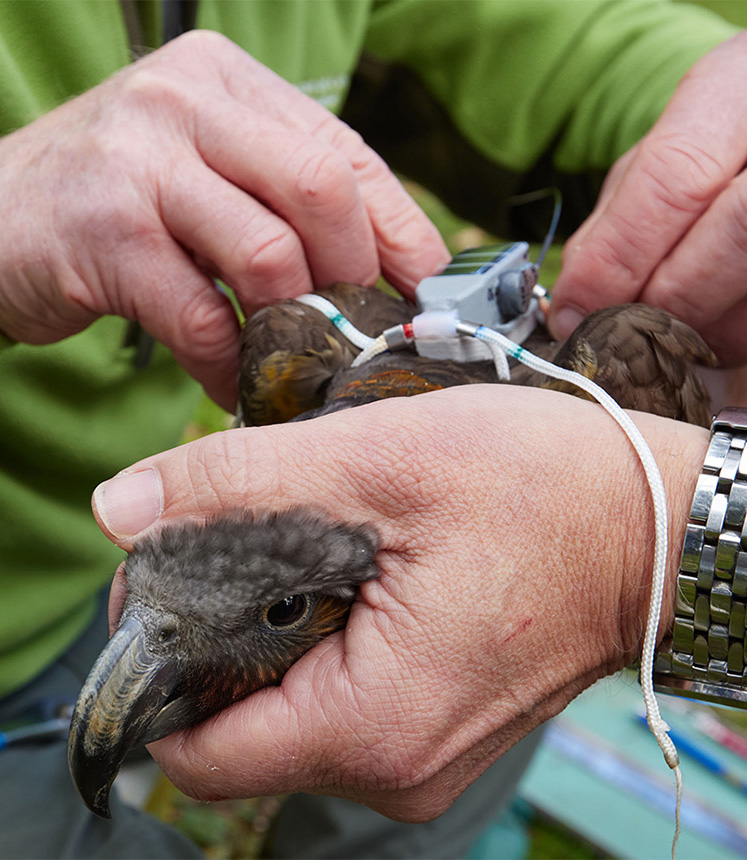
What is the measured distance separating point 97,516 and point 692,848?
334 cm

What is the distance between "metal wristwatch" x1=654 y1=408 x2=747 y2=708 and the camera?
1.47m

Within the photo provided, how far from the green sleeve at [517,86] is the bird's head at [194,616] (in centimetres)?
222

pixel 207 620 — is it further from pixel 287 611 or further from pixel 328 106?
pixel 328 106

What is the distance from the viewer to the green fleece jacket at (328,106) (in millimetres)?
2486

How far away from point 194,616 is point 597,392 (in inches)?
34.9

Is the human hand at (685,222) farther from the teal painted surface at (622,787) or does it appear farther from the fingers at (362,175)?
the teal painted surface at (622,787)

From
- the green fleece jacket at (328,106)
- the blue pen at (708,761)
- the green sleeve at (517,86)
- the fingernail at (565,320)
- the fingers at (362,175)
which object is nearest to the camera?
the fingers at (362,175)

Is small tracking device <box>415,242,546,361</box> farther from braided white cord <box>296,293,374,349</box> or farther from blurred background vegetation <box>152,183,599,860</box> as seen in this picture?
blurred background vegetation <box>152,183,599,860</box>

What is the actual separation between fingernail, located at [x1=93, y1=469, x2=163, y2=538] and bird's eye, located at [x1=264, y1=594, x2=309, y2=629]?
10.4 inches

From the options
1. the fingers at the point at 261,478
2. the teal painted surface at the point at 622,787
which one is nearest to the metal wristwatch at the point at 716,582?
the fingers at the point at 261,478

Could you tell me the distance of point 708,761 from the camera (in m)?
3.90

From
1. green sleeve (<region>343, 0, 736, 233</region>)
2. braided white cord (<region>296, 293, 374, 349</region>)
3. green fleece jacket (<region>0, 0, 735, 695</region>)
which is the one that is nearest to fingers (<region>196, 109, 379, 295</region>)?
braided white cord (<region>296, 293, 374, 349</region>)

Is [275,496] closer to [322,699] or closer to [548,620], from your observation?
[322,699]

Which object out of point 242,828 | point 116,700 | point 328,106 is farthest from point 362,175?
point 242,828
